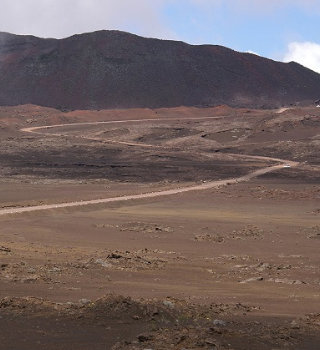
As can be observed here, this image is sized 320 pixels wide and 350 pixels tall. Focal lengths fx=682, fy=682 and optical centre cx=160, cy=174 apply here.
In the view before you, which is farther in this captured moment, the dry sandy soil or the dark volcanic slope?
the dark volcanic slope

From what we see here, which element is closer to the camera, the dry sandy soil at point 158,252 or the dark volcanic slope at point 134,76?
the dry sandy soil at point 158,252

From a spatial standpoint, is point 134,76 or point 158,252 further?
point 134,76

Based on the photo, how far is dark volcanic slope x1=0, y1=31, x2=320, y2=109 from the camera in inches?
4363

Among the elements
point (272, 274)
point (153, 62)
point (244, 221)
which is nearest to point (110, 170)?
point (244, 221)

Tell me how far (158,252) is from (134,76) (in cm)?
9736

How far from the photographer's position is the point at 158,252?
1812cm

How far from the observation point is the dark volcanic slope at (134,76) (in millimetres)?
110812

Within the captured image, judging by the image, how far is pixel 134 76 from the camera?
113625 mm

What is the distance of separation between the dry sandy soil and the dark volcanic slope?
51.2 metres

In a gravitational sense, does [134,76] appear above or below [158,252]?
above

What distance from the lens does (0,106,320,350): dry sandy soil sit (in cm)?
895

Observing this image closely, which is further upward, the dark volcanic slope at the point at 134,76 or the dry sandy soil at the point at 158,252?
the dark volcanic slope at the point at 134,76

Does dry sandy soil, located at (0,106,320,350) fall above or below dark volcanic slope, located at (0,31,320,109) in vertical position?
below

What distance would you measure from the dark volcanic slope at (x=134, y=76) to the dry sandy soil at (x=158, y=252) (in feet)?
168
